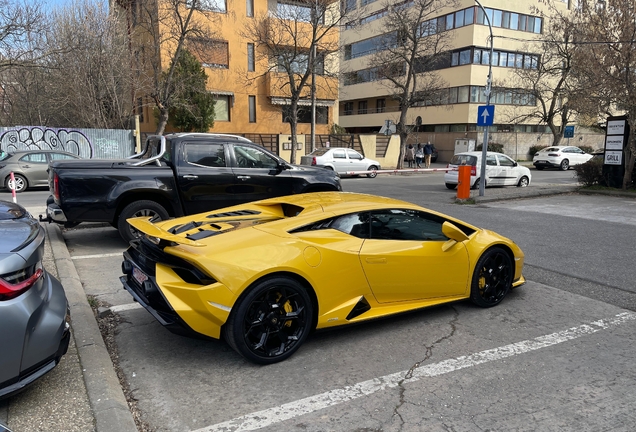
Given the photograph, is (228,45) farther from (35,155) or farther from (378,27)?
(378,27)

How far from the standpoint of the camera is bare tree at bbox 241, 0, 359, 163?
27.3m

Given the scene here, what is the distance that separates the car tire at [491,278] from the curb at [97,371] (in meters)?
3.61

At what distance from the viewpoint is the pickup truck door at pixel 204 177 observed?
802 cm

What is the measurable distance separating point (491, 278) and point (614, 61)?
1425cm

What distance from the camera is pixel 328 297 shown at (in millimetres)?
4020

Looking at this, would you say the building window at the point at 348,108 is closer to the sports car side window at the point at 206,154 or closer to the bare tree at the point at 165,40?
the bare tree at the point at 165,40

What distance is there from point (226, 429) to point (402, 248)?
7.56 feet

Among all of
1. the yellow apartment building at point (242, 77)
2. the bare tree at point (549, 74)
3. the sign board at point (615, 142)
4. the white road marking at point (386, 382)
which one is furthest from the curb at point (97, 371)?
the bare tree at point (549, 74)

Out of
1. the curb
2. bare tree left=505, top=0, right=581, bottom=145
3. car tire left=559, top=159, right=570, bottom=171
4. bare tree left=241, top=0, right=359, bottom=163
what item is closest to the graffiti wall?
bare tree left=241, top=0, right=359, bottom=163

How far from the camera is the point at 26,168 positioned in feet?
54.9

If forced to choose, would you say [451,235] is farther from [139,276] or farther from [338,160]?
[338,160]

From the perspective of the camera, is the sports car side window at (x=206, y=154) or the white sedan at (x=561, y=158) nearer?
the sports car side window at (x=206, y=154)

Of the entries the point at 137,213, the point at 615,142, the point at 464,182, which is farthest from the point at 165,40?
the point at 615,142

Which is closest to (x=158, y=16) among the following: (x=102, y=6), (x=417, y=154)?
(x=102, y=6)
